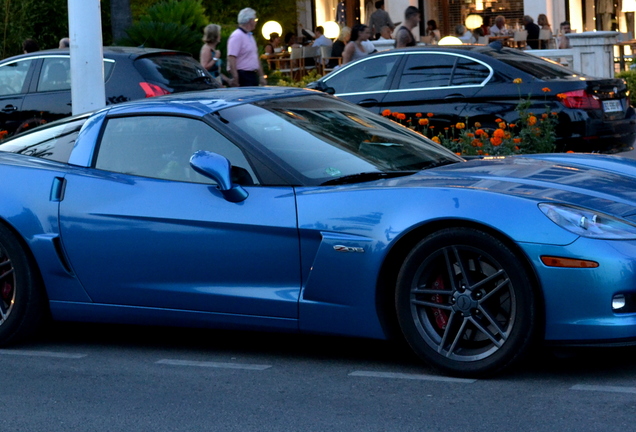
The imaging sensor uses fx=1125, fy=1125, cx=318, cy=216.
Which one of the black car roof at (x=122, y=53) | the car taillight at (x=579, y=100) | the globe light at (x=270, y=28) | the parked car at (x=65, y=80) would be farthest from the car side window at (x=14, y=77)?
the globe light at (x=270, y=28)

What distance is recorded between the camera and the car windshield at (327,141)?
5461mm

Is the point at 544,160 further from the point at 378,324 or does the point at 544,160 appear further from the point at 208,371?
the point at 208,371

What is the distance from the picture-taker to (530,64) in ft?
38.4

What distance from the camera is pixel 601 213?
15.7 feet

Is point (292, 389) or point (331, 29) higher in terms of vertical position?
point (331, 29)

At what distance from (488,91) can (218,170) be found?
6.62 m

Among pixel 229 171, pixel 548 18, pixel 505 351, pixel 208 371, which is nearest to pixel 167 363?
pixel 208 371

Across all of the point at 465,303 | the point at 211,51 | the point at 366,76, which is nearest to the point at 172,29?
the point at 211,51

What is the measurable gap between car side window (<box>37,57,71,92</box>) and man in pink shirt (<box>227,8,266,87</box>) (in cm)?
187

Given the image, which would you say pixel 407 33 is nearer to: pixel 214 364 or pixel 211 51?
pixel 211 51

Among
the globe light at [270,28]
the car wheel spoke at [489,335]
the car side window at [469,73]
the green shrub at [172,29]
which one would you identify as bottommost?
the car wheel spoke at [489,335]

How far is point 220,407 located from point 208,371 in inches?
25.4

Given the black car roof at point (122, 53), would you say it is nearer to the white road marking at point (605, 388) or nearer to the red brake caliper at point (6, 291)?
the red brake caliper at point (6, 291)

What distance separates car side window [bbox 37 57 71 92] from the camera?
41.2 feet
